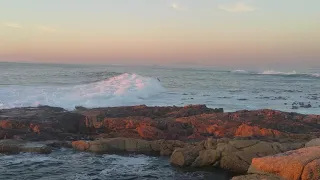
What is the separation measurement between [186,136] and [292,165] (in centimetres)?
1016

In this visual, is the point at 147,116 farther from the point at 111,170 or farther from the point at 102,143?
the point at 111,170

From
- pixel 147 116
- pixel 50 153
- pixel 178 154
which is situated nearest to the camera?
pixel 178 154

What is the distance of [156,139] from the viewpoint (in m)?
22.6

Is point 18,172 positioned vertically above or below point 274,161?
below

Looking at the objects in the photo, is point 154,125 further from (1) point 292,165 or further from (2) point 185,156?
(1) point 292,165

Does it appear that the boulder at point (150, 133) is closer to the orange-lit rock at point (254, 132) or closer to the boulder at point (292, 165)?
the orange-lit rock at point (254, 132)

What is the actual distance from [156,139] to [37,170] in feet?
25.4

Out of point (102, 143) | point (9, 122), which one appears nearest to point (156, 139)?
point (102, 143)

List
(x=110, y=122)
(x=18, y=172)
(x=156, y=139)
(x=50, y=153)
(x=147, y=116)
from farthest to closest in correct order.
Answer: (x=147, y=116), (x=110, y=122), (x=156, y=139), (x=50, y=153), (x=18, y=172)

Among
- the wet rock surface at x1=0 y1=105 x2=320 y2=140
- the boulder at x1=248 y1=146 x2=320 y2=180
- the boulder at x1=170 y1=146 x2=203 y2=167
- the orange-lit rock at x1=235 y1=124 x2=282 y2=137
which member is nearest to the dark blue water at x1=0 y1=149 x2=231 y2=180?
the boulder at x1=170 y1=146 x2=203 y2=167

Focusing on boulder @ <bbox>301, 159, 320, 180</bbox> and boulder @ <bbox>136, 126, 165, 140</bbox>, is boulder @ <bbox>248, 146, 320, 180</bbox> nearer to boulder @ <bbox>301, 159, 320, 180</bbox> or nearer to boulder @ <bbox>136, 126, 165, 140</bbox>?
boulder @ <bbox>301, 159, 320, 180</bbox>

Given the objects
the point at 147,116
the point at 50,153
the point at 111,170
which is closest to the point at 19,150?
the point at 50,153

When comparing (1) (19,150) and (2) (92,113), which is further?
(2) (92,113)

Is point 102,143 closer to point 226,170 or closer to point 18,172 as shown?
point 18,172
